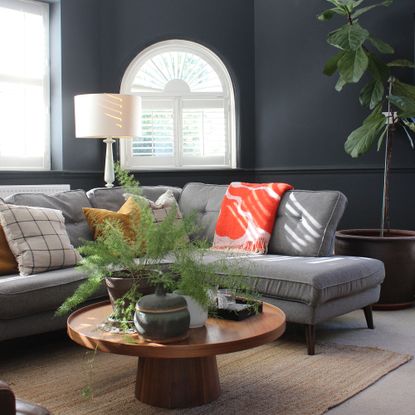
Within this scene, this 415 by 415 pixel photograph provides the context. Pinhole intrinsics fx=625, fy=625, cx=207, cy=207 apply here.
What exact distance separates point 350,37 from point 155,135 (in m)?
2.27

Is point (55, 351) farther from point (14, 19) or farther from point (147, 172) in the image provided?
point (14, 19)

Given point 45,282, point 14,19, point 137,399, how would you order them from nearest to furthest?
point 137,399
point 45,282
point 14,19

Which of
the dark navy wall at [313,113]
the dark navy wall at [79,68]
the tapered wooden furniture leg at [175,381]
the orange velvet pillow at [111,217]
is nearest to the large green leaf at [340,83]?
the dark navy wall at [313,113]

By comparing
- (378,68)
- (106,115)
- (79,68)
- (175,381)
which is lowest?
(175,381)

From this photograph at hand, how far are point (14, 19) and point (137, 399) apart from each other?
13.1ft

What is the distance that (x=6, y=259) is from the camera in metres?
3.34

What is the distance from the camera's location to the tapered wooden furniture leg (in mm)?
2457

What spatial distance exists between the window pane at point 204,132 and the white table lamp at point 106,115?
4.22 ft

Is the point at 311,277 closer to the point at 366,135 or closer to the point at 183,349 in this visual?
the point at 183,349

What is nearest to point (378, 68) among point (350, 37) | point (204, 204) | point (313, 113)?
point (350, 37)

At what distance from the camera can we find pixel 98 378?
2.85 metres

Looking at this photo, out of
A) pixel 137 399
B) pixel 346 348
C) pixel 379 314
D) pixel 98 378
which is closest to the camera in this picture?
pixel 137 399

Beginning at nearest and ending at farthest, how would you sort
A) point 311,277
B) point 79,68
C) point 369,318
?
point 311,277 → point 369,318 → point 79,68

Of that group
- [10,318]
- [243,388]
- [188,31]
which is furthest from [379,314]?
[188,31]
